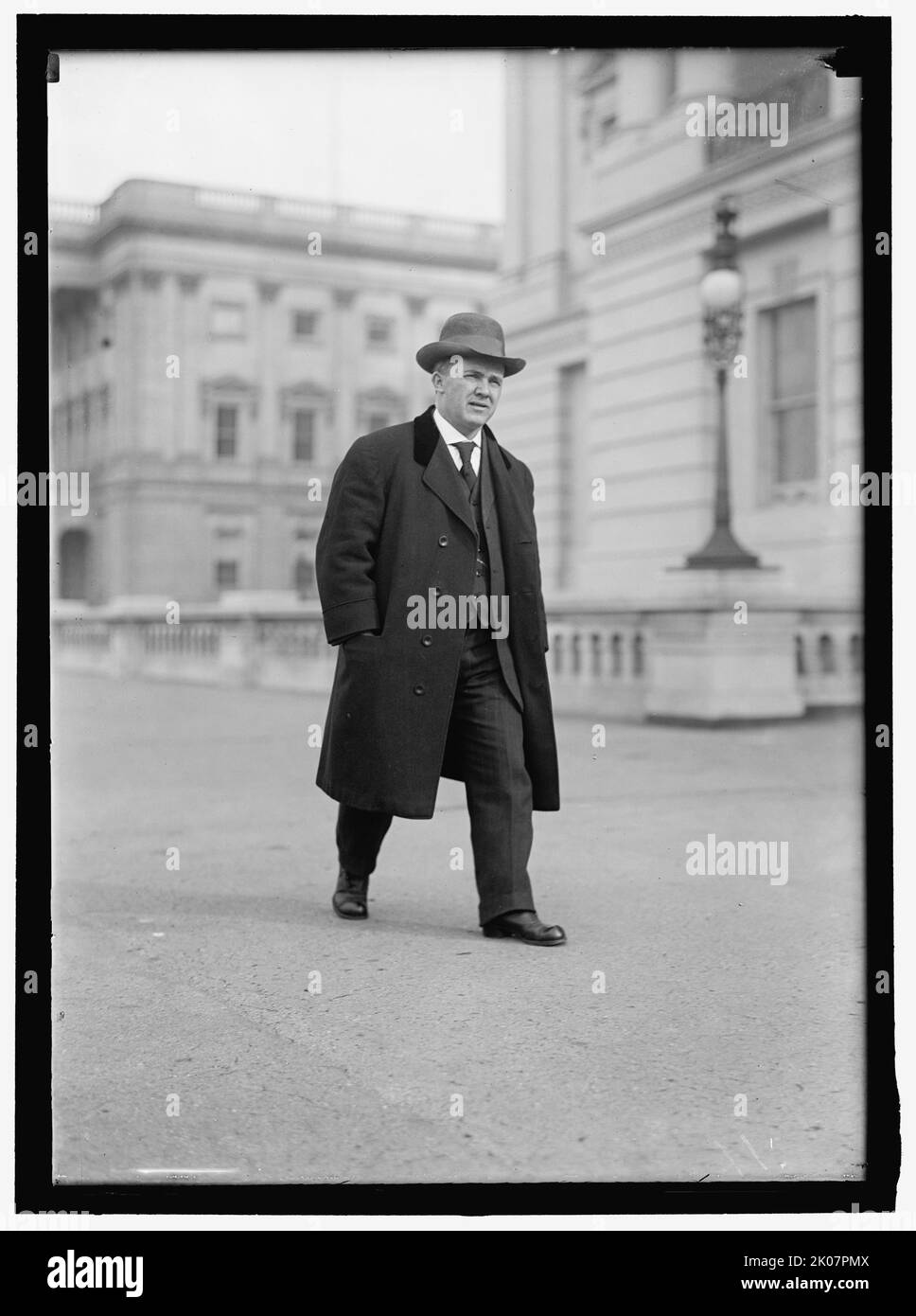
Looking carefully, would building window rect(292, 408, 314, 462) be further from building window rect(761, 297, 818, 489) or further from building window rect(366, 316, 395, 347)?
building window rect(761, 297, 818, 489)

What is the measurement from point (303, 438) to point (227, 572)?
344 cm

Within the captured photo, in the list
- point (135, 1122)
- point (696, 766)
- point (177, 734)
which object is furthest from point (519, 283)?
point (135, 1122)

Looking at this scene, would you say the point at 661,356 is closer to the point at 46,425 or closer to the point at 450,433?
the point at 450,433

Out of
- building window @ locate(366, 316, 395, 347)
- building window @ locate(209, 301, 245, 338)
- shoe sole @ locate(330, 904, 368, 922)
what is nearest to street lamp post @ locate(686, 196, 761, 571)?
building window @ locate(366, 316, 395, 347)

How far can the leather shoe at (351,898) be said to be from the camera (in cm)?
559

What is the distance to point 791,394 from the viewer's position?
49.1 ft

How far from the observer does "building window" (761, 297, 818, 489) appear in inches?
581

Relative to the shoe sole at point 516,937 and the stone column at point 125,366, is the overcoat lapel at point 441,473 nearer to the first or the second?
the stone column at point 125,366

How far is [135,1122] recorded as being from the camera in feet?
12.0

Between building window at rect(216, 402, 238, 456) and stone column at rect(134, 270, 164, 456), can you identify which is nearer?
stone column at rect(134, 270, 164, 456)

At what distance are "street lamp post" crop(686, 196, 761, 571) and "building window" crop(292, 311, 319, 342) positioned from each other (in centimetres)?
1312

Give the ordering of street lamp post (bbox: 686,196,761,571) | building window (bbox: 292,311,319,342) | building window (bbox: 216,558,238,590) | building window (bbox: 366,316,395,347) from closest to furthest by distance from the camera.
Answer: street lamp post (bbox: 686,196,761,571)
building window (bbox: 366,316,395,347)
building window (bbox: 292,311,319,342)
building window (bbox: 216,558,238,590)

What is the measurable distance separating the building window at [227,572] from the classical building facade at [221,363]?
0.13 feet
